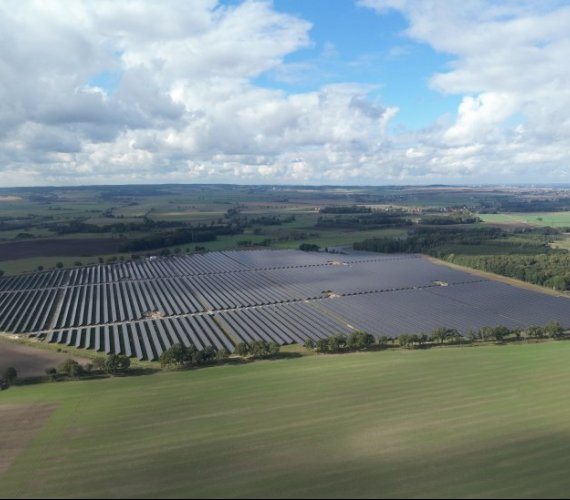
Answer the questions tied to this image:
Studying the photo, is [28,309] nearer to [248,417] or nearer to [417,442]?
[248,417]

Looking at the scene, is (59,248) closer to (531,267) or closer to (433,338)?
(433,338)

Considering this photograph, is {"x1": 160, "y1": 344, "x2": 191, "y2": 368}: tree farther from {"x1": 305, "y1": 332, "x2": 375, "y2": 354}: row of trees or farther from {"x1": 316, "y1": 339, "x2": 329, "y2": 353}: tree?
{"x1": 316, "y1": 339, "x2": 329, "y2": 353}: tree

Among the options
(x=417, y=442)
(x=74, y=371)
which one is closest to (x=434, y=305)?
(x=417, y=442)

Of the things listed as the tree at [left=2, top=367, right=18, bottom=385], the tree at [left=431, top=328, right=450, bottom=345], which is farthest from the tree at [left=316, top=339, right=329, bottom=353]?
the tree at [left=2, top=367, right=18, bottom=385]

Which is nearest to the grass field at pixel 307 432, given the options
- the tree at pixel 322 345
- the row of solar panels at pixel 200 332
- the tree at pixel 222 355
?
the tree at pixel 222 355

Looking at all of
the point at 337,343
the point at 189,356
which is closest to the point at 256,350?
the point at 189,356

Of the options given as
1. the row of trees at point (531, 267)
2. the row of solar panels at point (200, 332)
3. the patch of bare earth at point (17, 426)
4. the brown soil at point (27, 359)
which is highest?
the row of trees at point (531, 267)

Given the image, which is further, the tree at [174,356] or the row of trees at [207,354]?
the row of trees at [207,354]

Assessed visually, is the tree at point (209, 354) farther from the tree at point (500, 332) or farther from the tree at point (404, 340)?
the tree at point (500, 332)
